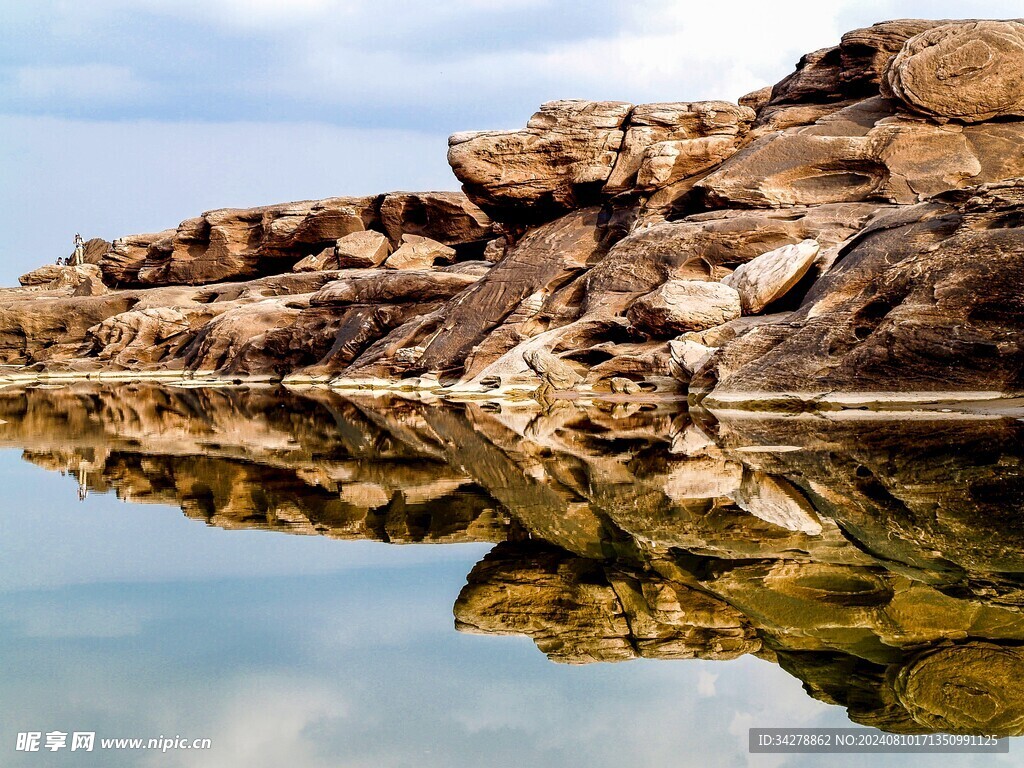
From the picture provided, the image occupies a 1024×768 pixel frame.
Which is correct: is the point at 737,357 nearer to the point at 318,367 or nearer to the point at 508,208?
the point at 508,208

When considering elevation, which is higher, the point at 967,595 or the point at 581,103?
the point at 581,103

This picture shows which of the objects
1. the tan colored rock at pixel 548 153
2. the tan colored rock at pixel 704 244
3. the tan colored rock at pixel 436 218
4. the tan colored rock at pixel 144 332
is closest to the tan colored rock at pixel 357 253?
the tan colored rock at pixel 436 218

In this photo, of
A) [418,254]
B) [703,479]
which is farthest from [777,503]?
[418,254]

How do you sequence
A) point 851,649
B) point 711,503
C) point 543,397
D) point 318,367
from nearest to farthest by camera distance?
point 851,649 → point 711,503 → point 543,397 → point 318,367

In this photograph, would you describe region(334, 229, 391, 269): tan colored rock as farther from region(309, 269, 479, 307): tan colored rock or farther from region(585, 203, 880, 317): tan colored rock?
region(585, 203, 880, 317): tan colored rock

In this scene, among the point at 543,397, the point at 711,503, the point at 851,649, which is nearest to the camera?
the point at 851,649

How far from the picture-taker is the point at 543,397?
23203 millimetres

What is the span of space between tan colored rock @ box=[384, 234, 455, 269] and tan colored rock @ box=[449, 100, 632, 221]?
564 inches

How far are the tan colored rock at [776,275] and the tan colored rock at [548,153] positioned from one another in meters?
9.75

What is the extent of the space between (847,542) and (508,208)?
2812cm

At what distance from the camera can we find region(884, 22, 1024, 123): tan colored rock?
26375mm

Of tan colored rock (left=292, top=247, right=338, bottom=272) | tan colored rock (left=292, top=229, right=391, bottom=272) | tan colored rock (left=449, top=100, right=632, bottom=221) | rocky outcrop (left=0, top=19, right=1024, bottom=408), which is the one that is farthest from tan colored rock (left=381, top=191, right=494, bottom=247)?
tan colored rock (left=449, top=100, right=632, bottom=221)

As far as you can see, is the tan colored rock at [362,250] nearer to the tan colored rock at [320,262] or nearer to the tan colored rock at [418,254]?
the tan colored rock at [320,262]

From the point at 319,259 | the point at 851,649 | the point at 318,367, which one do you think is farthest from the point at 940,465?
the point at 319,259
